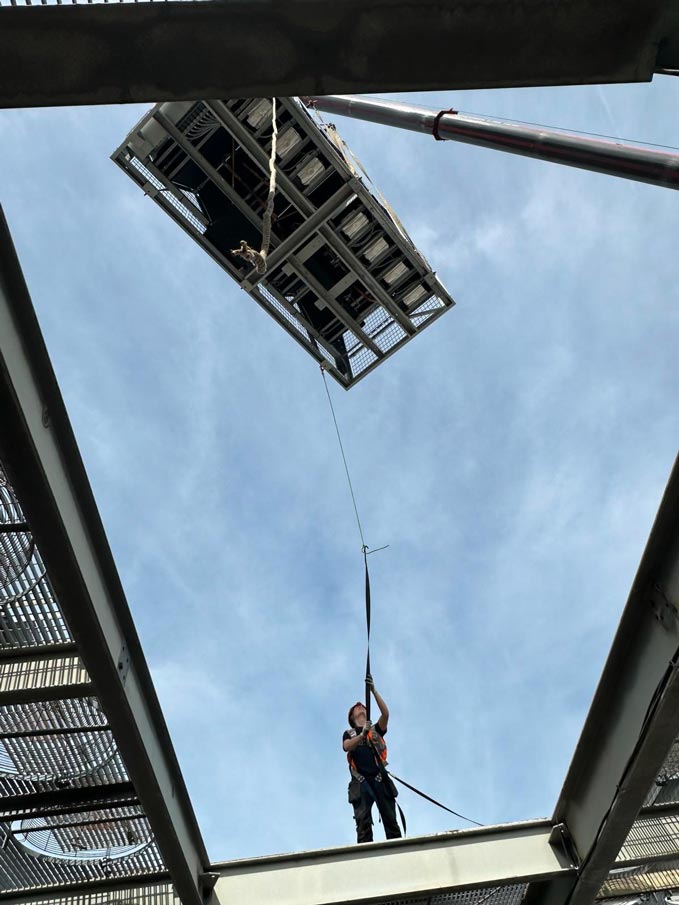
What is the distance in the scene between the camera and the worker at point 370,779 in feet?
32.5

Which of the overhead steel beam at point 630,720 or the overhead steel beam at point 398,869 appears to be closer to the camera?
the overhead steel beam at point 630,720

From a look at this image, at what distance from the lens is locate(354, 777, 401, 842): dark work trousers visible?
9875 mm

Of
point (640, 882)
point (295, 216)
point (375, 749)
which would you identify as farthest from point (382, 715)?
point (295, 216)

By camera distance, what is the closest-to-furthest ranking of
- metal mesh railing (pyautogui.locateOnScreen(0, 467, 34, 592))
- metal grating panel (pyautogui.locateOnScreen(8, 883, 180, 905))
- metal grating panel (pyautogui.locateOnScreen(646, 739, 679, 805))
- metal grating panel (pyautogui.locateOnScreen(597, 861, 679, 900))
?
metal mesh railing (pyautogui.locateOnScreen(0, 467, 34, 592)) < metal grating panel (pyautogui.locateOnScreen(646, 739, 679, 805)) < metal grating panel (pyautogui.locateOnScreen(8, 883, 180, 905)) < metal grating panel (pyautogui.locateOnScreen(597, 861, 679, 900))

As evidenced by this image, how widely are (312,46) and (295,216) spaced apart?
36.3 ft

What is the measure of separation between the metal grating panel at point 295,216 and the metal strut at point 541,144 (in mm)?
1803

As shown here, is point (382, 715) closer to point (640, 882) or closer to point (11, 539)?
point (640, 882)

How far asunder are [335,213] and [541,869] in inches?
416

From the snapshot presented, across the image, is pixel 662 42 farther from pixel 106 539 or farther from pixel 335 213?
pixel 335 213

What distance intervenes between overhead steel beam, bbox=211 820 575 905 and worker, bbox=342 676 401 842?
2.40 meters

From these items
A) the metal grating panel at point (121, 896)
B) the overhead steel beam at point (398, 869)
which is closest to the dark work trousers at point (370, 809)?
the overhead steel beam at point (398, 869)

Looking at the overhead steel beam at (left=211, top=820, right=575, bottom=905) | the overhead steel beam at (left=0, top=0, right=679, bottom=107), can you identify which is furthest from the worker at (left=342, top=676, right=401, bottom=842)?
the overhead steel beam at (left=0, top=0, right=679, bottom=107)

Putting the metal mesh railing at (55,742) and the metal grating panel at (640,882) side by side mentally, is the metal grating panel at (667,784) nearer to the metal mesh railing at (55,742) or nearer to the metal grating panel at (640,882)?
the metal grating panel at (640,882)

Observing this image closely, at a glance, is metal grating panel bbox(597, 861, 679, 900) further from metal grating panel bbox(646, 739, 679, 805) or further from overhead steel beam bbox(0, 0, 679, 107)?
overhead steel beam bbox(0, 0, 679, 107)
